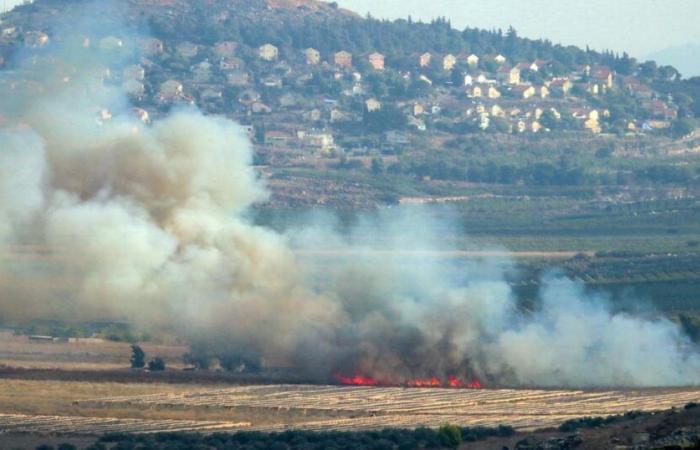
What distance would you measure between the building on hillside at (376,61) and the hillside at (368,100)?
28cm

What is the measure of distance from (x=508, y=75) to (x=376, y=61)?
12388 millimetres

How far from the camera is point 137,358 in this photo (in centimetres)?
7112

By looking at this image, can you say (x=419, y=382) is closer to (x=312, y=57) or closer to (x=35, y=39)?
(x=35, y=39)

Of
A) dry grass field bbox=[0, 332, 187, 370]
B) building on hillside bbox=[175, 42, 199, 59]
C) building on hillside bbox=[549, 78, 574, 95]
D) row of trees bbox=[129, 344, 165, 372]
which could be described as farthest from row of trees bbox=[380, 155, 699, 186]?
row of trees bbox=[129, 344, 165, 372]

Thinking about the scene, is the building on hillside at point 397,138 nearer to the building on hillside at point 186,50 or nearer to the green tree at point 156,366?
the building on hillside at point 186,50

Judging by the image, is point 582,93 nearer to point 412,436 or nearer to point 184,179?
point 184,179

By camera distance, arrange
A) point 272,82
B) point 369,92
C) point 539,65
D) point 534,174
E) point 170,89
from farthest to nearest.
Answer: point 539,65 < point 369,92 < point 272,82 < point 170,89 < point 534,174

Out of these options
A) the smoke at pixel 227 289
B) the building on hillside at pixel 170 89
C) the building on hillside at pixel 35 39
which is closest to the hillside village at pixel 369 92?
the building on hillside at pixel 170 89

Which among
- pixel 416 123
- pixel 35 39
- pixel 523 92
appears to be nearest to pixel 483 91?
pixel 523 92

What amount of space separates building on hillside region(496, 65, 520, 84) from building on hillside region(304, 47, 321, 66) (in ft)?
55.7

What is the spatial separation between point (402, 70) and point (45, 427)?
5263 inches

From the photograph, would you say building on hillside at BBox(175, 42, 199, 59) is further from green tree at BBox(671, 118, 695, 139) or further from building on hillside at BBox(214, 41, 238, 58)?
green tree at BBox(671, 118, 695, 139)

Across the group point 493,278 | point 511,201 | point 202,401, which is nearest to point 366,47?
point 511,201

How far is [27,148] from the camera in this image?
74.6 m
